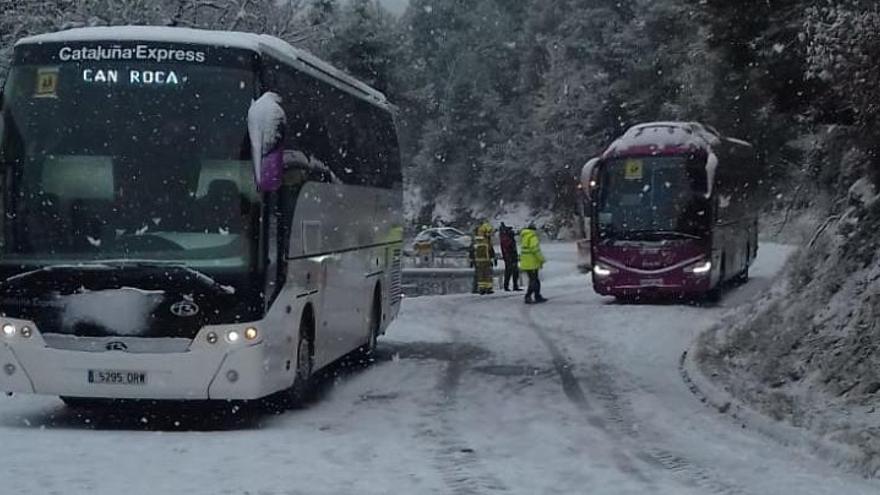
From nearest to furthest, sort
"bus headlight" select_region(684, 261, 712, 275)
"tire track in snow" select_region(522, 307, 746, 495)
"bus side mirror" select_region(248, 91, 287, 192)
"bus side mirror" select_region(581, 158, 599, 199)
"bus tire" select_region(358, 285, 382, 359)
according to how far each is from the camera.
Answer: "tire track in snow" select_region(522, 307, 746, 495), "bus side mirror" select_region(248, 91, 287, 192), "bus tire" select_region(358, 285, 382, 359), "bus headlight" select_region(684, 261, 712, 275), "bus side mirror" select_region(581, 158, 599, 199)

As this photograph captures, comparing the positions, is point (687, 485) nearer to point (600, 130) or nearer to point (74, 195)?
point (74, 195)

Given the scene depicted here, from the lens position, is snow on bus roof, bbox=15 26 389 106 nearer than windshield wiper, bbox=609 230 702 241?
Yes

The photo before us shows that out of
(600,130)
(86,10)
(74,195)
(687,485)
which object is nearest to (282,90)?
(74,195)

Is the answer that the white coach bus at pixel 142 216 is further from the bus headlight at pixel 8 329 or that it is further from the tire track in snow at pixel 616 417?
the tire track in snow at pixel 616 417

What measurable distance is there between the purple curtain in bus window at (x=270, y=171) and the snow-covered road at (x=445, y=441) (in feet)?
7.30

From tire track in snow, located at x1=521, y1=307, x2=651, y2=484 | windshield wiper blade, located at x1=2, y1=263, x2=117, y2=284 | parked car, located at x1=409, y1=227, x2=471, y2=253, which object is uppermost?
windshield wiper blade, located at x1=2, y1=263, x2=117, y2=284

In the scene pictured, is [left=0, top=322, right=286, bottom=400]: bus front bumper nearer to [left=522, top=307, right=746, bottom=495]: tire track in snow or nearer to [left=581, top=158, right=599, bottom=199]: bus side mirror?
[left=522, top=307, right=746, bottom=495]: tire track in snow

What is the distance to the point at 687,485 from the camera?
9000 millimetres

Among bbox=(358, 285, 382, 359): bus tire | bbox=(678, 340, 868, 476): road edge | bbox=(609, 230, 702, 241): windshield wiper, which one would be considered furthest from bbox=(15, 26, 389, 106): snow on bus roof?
bbox=(609, 230, 702, 241): windshield wiper

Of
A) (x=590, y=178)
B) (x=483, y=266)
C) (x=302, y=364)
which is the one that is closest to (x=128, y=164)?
(x=302, y=364)

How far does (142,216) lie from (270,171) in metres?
1.20

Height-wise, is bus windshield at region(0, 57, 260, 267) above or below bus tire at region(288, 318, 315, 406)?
above

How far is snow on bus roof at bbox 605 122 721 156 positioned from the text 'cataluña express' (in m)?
16.7

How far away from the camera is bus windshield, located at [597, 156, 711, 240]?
26.2 metres
